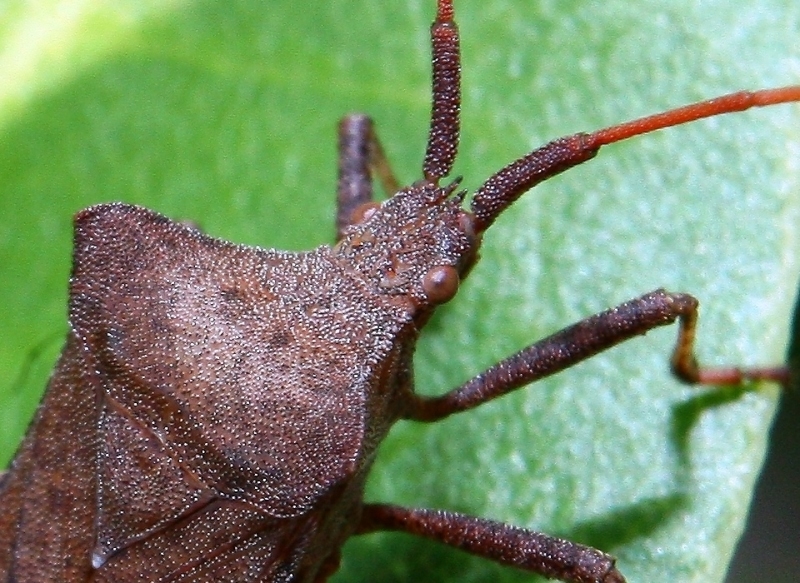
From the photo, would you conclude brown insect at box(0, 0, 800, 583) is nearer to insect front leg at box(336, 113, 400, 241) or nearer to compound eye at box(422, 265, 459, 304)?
compound eye at box(422, 265, 459, 304)

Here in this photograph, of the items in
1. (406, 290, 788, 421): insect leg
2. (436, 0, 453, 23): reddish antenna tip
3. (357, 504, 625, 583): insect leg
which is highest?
(436, 0, 453, 23): reddish antenna tip

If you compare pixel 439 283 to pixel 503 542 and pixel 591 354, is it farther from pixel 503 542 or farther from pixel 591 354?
pixel 503 542

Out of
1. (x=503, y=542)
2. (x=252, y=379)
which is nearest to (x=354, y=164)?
(x=252, y=379)

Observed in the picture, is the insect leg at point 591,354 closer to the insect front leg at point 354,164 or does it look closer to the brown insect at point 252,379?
the brown insect at point 252,379

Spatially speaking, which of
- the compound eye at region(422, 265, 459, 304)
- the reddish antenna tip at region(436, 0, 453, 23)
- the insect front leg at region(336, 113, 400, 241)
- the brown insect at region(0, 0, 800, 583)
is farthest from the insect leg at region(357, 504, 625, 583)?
the reddish antenna tip at region(436, 0, 453, 23)

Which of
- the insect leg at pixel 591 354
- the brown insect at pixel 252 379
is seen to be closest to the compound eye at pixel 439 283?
the brown insect at pixel 252 379

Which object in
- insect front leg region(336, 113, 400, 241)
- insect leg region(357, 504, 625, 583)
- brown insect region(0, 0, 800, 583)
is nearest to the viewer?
brown insect region(0, 0, 800, 583)
